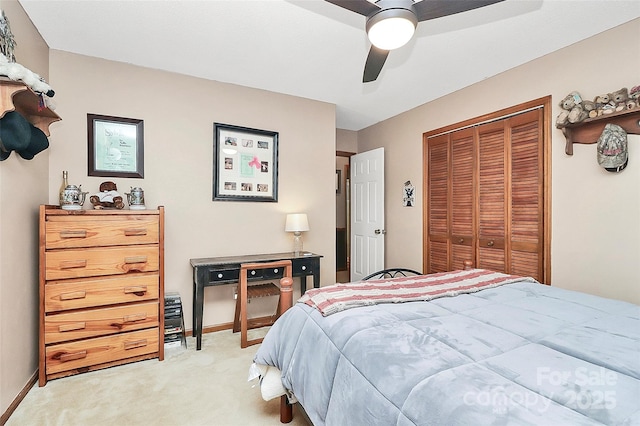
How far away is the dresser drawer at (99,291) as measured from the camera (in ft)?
7.24

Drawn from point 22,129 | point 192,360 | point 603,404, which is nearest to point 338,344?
point 603,404

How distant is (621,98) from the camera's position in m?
2.21

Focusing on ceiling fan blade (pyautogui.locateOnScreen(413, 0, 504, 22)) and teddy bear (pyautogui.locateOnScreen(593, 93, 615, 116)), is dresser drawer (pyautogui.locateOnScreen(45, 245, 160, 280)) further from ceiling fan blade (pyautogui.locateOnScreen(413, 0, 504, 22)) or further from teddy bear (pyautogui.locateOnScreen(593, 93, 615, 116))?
teddy bear (pyautogui.locateOnScreen(593, 93, 615, 116))

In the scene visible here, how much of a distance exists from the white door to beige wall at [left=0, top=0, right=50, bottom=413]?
140 inches

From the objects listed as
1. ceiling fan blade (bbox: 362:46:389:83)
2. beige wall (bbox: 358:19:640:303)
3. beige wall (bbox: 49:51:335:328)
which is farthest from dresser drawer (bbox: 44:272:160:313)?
beige wall (bbox: 358:19:640:303)

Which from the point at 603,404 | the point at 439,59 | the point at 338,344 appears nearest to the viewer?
the point at 603,404

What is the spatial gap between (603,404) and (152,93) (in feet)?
11.6

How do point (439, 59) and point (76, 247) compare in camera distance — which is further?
point (439, 59)

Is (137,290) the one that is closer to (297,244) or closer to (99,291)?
(99,291)

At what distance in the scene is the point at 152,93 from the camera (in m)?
2.96

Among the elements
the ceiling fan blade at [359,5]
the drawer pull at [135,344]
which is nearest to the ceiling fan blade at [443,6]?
the ceiling fan blade at [359,5]

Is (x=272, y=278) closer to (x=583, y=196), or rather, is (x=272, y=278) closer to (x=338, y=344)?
(x=338, y=344)

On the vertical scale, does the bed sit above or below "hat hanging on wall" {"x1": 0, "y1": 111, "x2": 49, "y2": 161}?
below

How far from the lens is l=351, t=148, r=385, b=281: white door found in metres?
4.34
